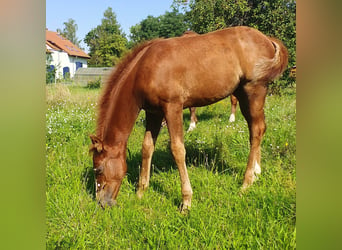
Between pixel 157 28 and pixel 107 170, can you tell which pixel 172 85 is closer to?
pixel 107 170

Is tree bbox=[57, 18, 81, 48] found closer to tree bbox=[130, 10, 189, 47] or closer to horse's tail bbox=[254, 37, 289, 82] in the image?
tree bbox=[130, 10, 189, 47]

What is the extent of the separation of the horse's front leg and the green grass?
14 centimetres

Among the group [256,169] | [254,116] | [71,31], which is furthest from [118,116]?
[71,31]

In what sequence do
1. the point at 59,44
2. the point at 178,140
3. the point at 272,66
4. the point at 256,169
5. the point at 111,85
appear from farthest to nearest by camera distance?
the point at 59,44
the point at 256,169
the point at 272,66
the point at 111,85
the point at 178,140

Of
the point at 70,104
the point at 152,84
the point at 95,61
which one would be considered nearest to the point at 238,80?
the point at 152,84

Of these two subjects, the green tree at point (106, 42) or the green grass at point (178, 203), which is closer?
the green grass at point (178, 203)

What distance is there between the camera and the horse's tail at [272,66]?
10.9 feet

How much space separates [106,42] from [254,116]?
37.3 meters

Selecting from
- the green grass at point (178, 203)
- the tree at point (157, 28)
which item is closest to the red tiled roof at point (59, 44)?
the tree at point (157, 28)

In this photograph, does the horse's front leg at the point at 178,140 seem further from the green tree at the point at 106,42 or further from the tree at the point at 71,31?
the tree at the point at 71,31

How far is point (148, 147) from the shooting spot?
11.5ft

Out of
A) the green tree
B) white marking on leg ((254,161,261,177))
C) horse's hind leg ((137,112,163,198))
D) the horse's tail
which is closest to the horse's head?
horse's hind leg ((137,112,163,198))
